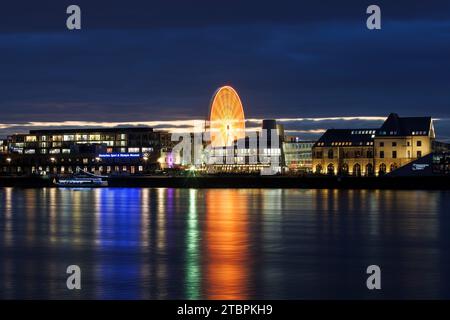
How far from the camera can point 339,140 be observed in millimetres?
151625

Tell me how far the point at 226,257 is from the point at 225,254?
103cm

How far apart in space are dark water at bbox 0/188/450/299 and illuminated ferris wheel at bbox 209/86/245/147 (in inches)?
1922

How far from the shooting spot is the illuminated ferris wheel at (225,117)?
109 meters

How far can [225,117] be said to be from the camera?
111 m

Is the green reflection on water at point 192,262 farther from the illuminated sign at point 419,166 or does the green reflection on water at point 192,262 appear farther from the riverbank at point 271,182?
the illuminated sign at point 419,166

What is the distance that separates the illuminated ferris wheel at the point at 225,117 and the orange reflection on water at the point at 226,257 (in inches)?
2049

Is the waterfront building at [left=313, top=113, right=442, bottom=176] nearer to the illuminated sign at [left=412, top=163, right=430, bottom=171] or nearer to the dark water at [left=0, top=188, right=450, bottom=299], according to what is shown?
the illuminated sign at [left=412, top=163, right=430, bottom=171]

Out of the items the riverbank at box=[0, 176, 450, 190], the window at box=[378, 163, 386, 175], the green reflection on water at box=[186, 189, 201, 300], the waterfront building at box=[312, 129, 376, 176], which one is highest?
the waterfront building at box=[312, 129, 376, 176]

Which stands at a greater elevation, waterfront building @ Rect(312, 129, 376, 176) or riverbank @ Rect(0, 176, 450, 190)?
waterfront building @ Rect(312, 129, 376, 176)

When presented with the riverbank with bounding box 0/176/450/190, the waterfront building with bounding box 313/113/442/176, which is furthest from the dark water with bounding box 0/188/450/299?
the waterfront building with bounding box 313/113/442/176

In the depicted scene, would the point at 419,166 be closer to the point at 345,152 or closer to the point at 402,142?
the point at 402,142

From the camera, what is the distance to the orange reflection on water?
25266 mm

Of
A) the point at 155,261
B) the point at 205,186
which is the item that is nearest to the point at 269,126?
the point at 205,186

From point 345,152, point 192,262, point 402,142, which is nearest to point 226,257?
point 192,262
